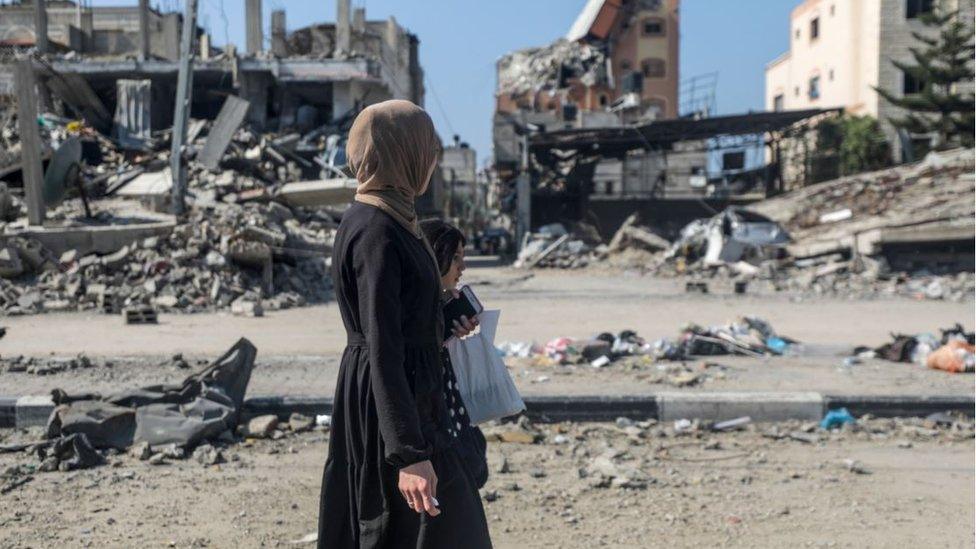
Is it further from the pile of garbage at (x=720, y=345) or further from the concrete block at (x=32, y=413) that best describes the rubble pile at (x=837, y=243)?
the concrete block at (x=32, y=413)

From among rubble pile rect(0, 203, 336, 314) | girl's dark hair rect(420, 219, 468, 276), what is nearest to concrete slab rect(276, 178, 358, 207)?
rubble pile rect(0, 203, 336, 314)

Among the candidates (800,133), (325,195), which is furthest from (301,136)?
(800,133)

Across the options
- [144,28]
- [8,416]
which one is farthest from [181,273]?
[144,28]

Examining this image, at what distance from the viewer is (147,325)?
38.4ft

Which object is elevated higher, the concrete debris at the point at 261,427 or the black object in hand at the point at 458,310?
the black object in hand at the point at 458,310

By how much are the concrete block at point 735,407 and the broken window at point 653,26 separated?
59079 mm

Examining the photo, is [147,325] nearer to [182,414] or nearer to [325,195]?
[182,414]

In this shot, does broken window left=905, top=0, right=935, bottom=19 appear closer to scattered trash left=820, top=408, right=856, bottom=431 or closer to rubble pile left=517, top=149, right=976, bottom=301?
rubble pile left=517, top=149, right=976, bottom=301

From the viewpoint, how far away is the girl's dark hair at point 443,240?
2750mm

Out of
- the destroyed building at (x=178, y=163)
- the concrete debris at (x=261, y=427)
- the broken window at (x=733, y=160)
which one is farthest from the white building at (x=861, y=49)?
the concrete debris at (x=261, y=427)

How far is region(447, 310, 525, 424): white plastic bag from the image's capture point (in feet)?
8.46

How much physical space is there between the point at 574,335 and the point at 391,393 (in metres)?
8.52

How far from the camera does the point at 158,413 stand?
540cm

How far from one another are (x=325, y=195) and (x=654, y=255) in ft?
33.3
